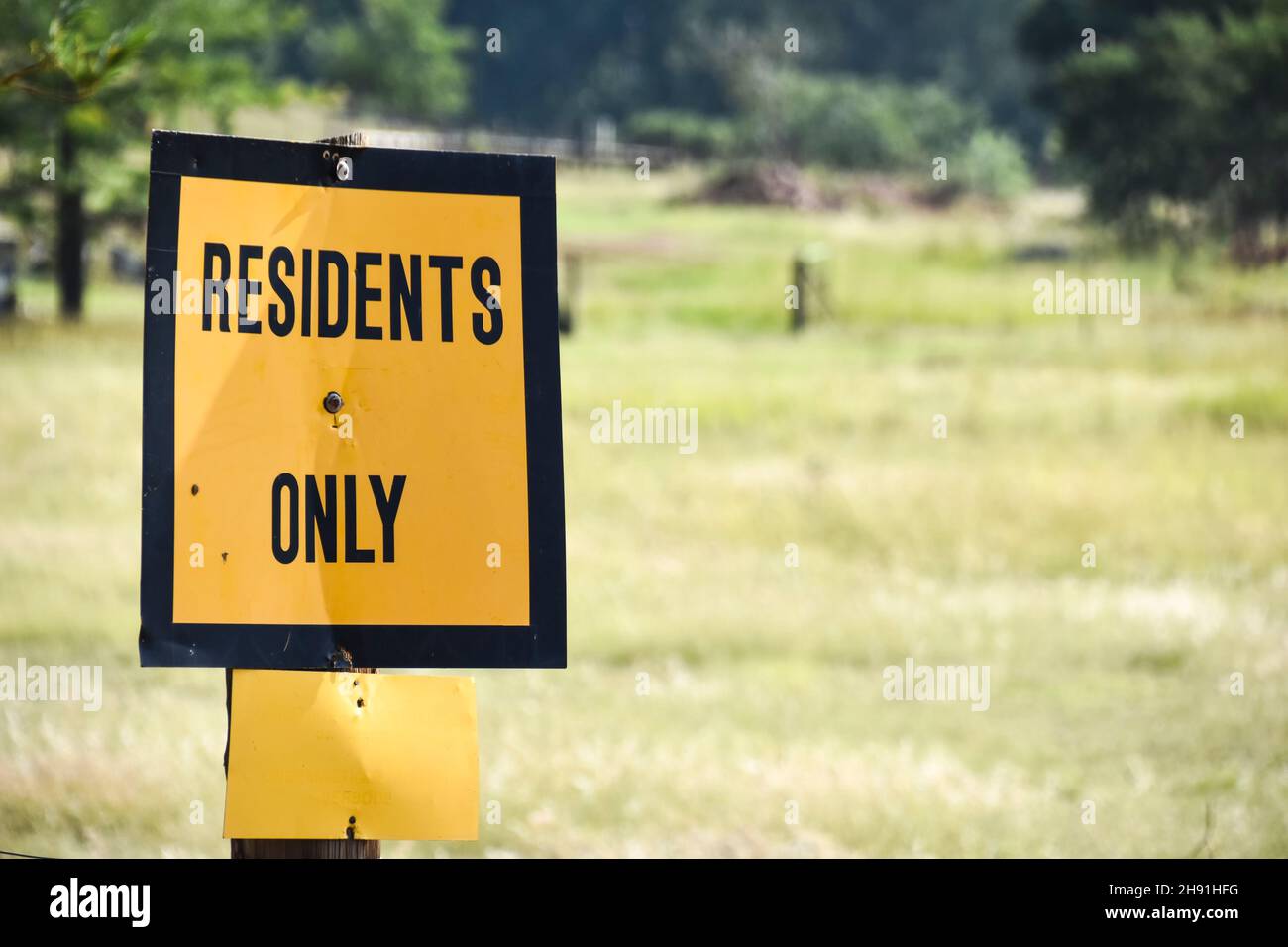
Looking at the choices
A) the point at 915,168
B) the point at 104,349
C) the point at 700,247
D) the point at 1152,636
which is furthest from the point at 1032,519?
the point at 915,168

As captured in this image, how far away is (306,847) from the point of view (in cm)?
285

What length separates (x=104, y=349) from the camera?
74.3ft

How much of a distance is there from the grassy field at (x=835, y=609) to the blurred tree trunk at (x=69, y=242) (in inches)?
113

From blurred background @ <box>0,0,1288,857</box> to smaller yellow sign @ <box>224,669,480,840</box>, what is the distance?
132 cm

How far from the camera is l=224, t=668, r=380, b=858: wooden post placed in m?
2.83

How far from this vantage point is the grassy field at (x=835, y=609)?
264 inches

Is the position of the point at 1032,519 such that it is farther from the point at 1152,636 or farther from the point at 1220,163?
the point at 1220,163

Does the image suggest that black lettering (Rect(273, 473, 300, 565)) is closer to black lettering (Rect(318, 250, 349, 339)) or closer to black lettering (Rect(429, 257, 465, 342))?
black lettering (Rect(318, 250, 349, 339))

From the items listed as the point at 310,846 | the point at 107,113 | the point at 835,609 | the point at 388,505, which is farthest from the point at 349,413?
the point at 107,113
